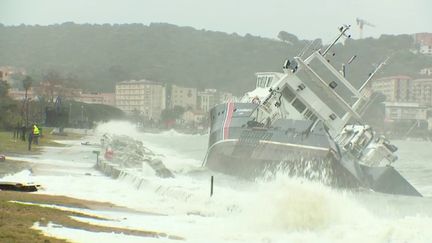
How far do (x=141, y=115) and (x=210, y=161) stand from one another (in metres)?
139

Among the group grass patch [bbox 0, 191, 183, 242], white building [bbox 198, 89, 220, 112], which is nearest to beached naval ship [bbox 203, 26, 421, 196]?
grass patch [bbox 0, 191, 183, 242]

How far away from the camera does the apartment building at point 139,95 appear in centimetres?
17161

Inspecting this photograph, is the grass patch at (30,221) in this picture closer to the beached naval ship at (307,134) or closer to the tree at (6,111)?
the beached naval ship at (307,134)

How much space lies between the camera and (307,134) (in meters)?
→ 34.8

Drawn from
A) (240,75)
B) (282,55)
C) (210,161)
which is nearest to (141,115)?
(240,75)

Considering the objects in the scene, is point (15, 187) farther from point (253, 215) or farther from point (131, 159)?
point (131, 159)

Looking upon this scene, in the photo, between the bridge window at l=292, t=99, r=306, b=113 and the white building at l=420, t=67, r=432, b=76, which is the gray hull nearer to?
the bridge window at l=292, t=99, r=306, b=113

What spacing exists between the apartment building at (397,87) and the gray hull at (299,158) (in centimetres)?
5869

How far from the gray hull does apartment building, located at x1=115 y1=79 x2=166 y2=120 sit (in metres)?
132

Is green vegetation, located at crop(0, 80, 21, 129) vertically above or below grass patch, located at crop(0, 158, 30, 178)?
below

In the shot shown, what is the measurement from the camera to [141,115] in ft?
602

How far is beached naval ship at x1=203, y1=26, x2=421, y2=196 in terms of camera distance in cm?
3441

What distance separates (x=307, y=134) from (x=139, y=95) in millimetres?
141763

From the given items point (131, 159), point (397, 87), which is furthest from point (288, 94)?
point (397, 87)
